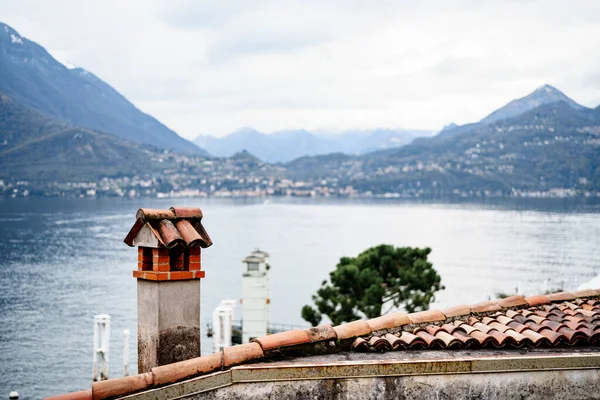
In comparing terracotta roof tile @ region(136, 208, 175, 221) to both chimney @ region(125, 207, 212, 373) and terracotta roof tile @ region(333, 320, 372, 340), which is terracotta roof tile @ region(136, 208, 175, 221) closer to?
chimney @ region(125, 207, 212, 373)

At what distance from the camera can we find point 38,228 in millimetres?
116312

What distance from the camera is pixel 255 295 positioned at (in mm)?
28469

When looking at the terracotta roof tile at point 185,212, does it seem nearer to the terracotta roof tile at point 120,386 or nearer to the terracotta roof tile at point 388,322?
the terracotta roof tile at point 120,386

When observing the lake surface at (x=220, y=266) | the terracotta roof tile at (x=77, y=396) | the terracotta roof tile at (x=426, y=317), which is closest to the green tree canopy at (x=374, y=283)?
the lake surface at (x=220, y=266)

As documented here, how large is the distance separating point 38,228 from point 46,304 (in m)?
68.9

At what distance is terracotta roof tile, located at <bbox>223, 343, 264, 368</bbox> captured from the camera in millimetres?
4668

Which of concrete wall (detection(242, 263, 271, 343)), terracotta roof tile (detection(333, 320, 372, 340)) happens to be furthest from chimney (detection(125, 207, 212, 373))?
concrete wall (detection(242, 263, 271, 343))

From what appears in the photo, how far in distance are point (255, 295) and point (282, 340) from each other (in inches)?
936

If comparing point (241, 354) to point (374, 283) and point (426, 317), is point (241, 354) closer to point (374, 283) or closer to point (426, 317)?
point (426, 317)

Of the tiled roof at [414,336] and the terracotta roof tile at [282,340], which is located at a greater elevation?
the terracotta roof tile at [282,340]

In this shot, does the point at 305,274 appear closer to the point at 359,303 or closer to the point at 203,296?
the point at 203,296

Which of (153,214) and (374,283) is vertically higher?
(153,214)

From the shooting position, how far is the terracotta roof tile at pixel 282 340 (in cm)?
486

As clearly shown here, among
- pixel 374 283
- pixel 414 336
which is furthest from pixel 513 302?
pixel 374 283
